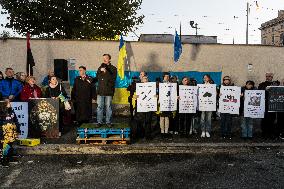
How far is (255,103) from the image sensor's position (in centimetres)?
1005

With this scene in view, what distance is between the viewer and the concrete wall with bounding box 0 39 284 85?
1498cm

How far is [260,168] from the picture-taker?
7.35m

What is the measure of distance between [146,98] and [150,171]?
3.30 meters

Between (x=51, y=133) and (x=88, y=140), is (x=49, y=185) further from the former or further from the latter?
(x=51, y=133)

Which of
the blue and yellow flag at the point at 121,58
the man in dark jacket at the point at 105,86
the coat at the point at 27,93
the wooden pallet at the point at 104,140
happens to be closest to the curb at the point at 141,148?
the wooden pallet at the point at 104,140

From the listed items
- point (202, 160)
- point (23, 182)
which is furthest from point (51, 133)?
point (202, 160)

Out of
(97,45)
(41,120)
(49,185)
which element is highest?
(97,45)

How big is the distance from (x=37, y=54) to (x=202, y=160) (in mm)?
10062

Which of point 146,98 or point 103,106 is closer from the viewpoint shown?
point 146,98

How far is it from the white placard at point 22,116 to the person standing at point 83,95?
6.86ft

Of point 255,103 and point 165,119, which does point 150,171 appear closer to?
point 165,119

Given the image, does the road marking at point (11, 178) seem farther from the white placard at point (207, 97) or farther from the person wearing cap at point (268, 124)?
the person wearing cap at point (268, 124)

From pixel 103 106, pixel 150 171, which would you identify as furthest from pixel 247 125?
pixel 103 106

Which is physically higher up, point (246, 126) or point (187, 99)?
point (187, 99)
